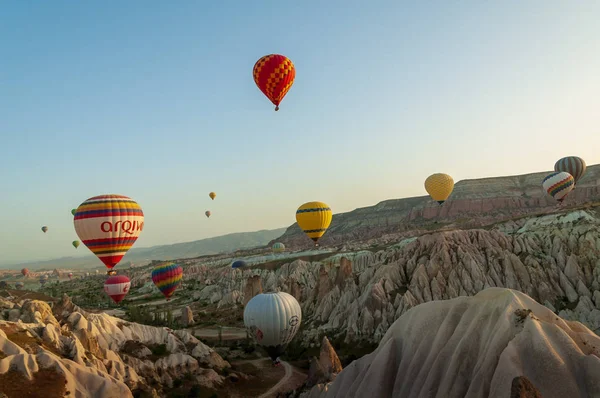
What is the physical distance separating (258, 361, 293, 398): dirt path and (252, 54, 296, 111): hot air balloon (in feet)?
94.7

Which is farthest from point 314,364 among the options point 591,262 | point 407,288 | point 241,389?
point 591,262

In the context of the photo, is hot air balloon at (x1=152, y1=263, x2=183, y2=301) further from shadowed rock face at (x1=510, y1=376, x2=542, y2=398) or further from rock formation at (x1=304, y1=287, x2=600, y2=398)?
shadowed rock face at (x1=510, y1=376, x2=542, y2=398)

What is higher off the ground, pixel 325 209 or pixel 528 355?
pixel 325 209

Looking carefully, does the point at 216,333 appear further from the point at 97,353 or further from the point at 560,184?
the point at 560,184

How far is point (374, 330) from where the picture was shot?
147 feet

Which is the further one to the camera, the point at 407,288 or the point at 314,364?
the point at 407,288

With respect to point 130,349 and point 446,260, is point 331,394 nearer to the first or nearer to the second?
point 130,349

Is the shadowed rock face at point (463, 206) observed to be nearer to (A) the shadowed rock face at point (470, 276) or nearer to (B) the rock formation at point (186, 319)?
(A) the shadowed rock face at point (470, 276)

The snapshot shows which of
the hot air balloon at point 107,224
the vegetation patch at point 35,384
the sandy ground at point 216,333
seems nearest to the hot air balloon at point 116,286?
the sandy ground at point 216,333

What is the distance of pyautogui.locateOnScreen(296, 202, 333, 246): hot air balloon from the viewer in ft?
195

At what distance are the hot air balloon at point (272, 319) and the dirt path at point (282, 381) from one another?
2875 mm

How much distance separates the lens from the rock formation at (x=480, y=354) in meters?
12.0

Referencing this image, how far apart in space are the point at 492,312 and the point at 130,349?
98.5ft

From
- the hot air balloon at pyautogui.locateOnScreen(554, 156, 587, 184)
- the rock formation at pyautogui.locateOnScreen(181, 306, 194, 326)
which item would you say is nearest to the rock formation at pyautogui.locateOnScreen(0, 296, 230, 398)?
the rock formation at pyautogui.locateOnScreen(181, 306, 194, 326)
